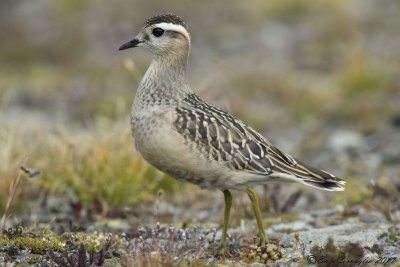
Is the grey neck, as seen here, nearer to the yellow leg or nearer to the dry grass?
the yellow leg

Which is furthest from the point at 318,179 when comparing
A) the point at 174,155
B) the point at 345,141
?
the point at 345,141

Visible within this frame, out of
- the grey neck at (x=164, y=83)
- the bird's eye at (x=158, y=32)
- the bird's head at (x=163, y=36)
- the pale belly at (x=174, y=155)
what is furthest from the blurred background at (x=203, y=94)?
the bird's eye at (x=158, y=32)

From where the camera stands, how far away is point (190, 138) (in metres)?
7.55

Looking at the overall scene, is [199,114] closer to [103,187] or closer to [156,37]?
[156,37]

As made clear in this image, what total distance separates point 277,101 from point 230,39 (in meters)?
4.94

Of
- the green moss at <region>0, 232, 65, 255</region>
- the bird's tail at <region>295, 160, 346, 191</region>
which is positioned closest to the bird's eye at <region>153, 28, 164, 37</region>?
the bird's tail at <region>295, 160, 346, 191</region>

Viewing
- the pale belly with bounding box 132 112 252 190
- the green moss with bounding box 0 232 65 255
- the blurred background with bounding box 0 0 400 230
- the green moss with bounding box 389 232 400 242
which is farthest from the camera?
the blurred background with bounding box 0 0 400 230

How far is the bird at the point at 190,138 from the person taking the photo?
7488 mm

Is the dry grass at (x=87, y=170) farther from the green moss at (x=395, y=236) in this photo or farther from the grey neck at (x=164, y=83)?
the green moss at (x=395, y=236)

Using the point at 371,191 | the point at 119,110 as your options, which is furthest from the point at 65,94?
the point at 371,191

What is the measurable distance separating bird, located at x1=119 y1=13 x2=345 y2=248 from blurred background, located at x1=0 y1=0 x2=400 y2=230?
25.2 inches

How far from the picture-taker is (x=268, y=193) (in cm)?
1012

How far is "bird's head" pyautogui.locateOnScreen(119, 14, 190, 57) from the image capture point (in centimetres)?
816

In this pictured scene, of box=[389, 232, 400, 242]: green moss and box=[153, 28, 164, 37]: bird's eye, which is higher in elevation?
box=[153, 28, 164, 37]: bird's eye
